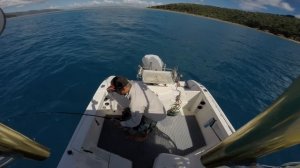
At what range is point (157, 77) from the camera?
732 centimetres

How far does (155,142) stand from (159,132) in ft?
1.37

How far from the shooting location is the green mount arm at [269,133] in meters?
1.31

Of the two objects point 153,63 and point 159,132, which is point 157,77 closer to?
point 153,63

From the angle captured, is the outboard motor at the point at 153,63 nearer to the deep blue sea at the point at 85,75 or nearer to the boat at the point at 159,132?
the boat at the point at 159,132

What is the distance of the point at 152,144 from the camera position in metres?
5.59

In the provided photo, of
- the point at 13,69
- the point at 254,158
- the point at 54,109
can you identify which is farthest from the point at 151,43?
the point at 254,158

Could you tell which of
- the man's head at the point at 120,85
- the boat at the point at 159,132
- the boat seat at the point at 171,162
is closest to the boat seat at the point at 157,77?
the boat at the point at 159,132

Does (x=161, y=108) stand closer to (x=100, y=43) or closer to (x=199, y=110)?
(x=199, y=110)

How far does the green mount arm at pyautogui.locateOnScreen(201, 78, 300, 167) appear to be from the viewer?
1.31m

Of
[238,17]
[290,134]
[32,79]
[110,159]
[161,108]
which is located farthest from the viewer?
[238,17]

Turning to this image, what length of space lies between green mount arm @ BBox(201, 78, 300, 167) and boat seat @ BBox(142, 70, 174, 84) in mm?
5293

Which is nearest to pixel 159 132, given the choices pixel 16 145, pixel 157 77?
pixel 157 77

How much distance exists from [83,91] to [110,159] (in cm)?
688

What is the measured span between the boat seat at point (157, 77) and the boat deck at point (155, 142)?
4.79 ft
